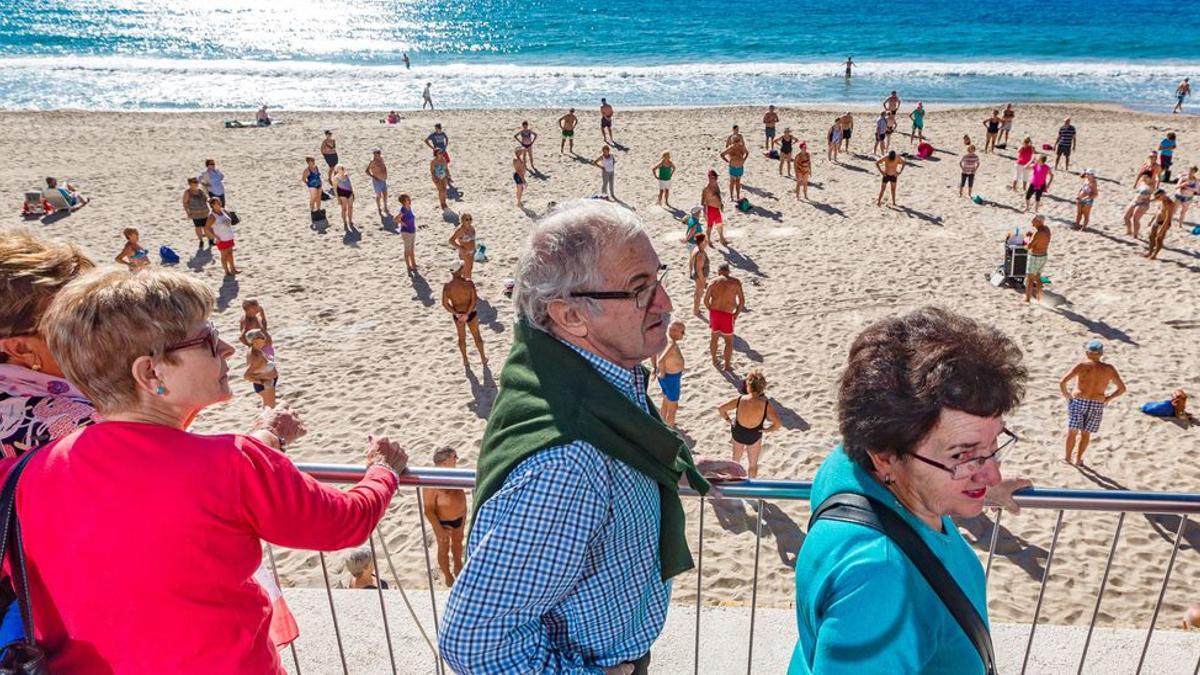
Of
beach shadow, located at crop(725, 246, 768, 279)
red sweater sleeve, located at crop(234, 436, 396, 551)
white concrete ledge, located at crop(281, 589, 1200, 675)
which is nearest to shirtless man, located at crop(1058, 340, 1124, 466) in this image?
white concrete ledge, located at crop(281, 589, 1200, 675)

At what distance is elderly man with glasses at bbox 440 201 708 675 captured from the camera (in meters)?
1.56

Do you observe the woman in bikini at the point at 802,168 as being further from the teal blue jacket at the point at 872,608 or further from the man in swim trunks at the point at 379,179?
the teal blue jacket at the point at 872,608

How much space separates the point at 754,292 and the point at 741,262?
1463 millimetres

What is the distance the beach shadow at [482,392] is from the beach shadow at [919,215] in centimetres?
1027

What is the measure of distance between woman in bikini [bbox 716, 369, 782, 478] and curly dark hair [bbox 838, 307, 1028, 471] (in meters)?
5.41

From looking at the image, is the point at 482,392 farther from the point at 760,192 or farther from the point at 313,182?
the point at 760,192

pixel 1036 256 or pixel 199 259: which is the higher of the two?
pixel 1036 256

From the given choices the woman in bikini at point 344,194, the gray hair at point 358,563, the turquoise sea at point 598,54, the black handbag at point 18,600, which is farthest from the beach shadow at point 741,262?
the turquoise sea at point 598,54

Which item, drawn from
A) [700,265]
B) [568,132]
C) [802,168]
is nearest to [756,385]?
[700,265]

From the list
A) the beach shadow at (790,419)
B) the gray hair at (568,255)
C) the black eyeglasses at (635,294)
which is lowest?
the beach shadow at (790,419)

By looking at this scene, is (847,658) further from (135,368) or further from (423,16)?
(423,16)

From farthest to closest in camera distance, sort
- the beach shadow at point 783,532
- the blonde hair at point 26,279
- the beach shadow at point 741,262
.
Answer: the beach shadow at point 741,262 < the beach shadow at point 783,532 < the blonde hair at point 26,279

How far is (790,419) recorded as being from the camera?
9125mm

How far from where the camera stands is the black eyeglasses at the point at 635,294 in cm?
179
